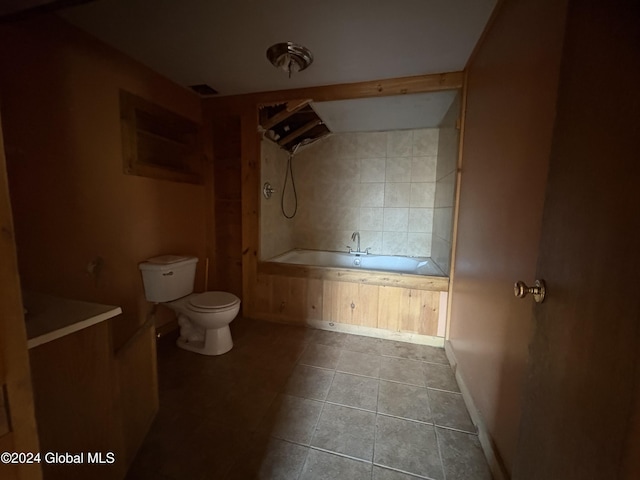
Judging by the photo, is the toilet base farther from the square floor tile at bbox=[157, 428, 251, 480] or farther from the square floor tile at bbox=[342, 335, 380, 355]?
the square floor tile at bbox=[342, 335, 380, 355]

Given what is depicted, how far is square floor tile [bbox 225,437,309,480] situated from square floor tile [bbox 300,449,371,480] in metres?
0.04

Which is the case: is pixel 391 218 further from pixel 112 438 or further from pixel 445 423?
pixel 112 438

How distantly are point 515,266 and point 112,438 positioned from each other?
179 cm

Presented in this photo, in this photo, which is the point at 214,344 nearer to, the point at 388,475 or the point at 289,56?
the point at 388,475

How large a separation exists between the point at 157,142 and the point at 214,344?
1.86 metres

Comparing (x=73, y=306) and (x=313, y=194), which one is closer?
(x=73, y=306)

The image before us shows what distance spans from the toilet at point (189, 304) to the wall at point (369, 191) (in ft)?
5.23

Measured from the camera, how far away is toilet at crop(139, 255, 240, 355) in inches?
76.5

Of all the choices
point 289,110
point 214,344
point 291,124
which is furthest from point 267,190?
point 214,344

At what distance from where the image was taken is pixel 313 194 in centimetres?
351

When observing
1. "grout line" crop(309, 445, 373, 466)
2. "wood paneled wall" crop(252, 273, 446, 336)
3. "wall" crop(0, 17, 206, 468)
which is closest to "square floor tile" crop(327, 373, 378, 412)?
"grout line" crop(309, 445, 373, 466)

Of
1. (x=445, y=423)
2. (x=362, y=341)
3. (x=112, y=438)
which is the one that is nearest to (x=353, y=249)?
(x=362, y=341)

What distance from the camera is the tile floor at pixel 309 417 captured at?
1.17 meters

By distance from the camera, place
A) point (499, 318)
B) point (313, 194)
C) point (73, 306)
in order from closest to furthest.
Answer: point (73, 306) < point (499, 318) < point (313, 194)
